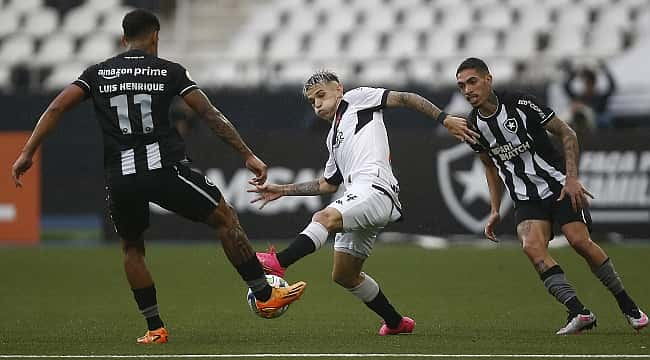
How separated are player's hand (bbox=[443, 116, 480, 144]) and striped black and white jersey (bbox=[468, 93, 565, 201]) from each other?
0.49 meters

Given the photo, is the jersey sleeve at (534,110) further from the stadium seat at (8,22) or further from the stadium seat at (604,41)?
the stadium seat at (8,22)

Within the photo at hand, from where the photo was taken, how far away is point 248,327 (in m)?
10.2

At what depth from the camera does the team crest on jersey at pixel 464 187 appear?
752 inches

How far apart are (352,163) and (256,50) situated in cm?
1826

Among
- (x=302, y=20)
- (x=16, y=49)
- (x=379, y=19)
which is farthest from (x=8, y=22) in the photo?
(x=379, y=19)

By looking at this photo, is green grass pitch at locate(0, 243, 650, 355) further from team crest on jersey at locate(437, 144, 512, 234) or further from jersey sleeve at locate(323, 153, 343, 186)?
jersey sleeve at locate(323, 153, 343, 186)

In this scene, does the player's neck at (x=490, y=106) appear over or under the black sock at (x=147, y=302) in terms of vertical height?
over

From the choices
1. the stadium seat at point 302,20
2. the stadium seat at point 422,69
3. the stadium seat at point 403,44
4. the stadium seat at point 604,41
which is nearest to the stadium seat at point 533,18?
the stadium seat at point 604,41

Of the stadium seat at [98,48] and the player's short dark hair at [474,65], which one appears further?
the stadium seat at [98,48]

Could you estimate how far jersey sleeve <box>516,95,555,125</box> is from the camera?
9.38 metres

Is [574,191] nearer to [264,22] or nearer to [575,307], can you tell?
[575,307]

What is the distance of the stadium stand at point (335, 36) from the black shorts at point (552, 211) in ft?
44.0

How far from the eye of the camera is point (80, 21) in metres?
29.1

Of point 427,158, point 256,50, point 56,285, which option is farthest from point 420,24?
point 56,285
